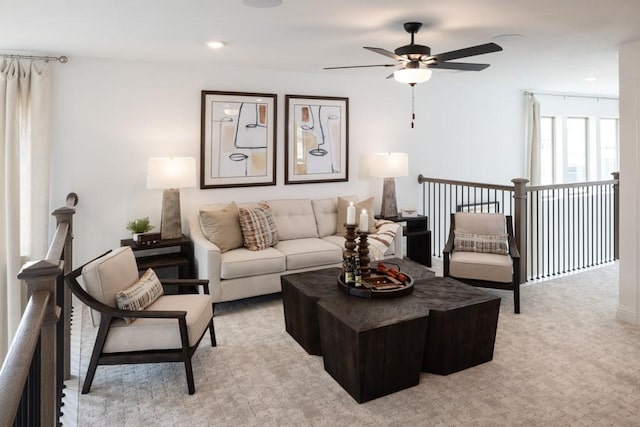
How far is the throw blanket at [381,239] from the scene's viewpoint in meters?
4.82

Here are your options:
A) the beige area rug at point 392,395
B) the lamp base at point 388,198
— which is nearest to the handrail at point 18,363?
the beige area rug at point 392,395

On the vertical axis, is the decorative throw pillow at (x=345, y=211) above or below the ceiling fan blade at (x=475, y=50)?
below

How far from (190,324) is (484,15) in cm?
287

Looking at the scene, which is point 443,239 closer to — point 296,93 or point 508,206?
point 508,206

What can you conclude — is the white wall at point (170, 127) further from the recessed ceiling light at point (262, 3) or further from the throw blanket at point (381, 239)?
the recessed ceiling light at point (262, 3)

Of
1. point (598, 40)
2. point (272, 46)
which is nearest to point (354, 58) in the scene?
point (272, 46)

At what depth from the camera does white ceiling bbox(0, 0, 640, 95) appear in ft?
9.66

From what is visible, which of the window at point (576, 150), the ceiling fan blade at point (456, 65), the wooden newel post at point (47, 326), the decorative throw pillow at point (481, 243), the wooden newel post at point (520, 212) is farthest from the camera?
the window at point (576, 150)

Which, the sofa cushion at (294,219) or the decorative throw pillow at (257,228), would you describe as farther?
the sofa cushion at (294,219)

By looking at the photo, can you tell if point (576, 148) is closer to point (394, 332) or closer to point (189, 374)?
point (394, 332)

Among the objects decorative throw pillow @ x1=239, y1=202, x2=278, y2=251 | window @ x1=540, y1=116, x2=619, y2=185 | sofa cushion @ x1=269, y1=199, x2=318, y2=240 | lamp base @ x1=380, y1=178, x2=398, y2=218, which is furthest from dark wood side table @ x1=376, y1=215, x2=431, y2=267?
window @ x1=540, y1=116, x2=619, y2=185

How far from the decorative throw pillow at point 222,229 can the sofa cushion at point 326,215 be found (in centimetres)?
106

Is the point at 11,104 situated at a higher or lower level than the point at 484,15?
lower

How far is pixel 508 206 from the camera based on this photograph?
7277mm
